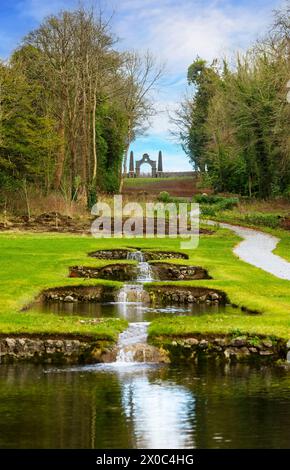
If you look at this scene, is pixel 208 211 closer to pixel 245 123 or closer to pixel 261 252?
pixel 245 123

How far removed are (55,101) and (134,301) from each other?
114 ft

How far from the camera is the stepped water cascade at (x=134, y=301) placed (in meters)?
12.7

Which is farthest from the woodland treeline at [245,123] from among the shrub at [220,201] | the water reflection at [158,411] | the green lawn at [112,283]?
the water reflection at [158,411]

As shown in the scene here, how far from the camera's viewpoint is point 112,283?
20.3m

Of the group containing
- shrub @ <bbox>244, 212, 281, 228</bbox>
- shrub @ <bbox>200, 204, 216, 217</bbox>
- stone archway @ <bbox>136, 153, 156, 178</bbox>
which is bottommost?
shrub @ <bbox>244, 212, 281, 228</bbox>

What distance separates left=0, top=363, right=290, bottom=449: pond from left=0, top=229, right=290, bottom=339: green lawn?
5.27ft

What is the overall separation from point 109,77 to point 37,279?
3886cm

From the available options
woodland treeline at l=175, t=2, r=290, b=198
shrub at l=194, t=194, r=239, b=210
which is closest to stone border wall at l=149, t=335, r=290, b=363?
woodland treeline at l=175, t=2, r=290, b=198

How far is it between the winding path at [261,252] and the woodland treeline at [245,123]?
16.6 ft

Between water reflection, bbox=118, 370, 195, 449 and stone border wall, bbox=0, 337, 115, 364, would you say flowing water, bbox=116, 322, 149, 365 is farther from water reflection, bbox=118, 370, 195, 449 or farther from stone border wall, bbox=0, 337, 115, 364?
water reflection, bbox=118, 370, 195, 449

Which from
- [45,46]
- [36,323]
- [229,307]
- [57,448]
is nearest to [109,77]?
[45,46]

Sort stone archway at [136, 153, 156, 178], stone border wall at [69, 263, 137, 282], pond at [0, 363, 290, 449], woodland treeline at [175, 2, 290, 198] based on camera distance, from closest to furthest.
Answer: pond at [0, 363, 290, 449]
stone border wall at [69, 263, 137, 282]
woodland treeline at [175, 2, 290, 198]
stone archway at [136, 153, 156, 178]

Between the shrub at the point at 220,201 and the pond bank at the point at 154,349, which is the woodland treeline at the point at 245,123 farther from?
the pond bank at the point at 154,349

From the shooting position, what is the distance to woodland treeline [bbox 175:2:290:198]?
1633 inches
